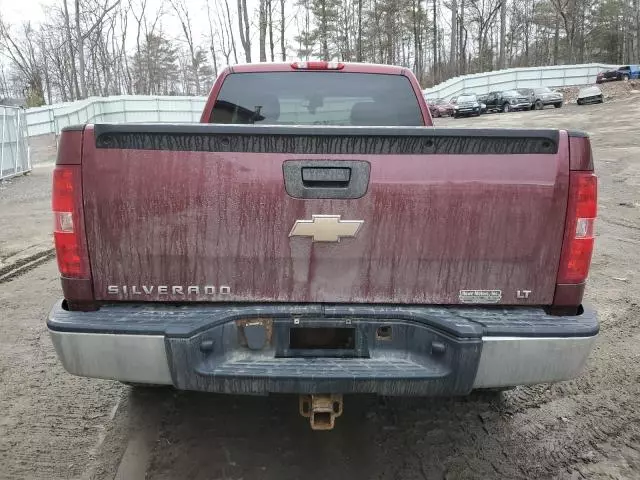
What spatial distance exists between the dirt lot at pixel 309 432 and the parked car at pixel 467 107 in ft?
Answer: 114

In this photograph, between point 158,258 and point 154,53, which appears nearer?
point 158,258

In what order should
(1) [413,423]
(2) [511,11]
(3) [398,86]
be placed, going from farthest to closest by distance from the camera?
(2) [511,11], (3) [398,86], (1) [413,423]

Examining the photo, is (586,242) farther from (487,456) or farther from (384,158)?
(487,456)

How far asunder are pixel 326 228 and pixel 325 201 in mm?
118

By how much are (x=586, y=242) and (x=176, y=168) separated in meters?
1.82

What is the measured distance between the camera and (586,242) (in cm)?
232

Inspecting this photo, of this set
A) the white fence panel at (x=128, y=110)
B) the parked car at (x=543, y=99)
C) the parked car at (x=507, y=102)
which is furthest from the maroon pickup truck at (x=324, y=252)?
the parked car at (x=543, y=99)

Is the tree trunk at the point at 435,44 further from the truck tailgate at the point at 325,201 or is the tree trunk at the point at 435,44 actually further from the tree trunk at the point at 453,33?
the truck tailgate at the point at 325,201

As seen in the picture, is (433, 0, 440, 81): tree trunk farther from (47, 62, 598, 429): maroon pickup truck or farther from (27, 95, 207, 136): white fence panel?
(47, 62, 598, 429): maroon pickup truck

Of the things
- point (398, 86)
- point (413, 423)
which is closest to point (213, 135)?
point (413, 423)

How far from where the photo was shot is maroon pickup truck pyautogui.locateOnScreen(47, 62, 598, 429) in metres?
2.25

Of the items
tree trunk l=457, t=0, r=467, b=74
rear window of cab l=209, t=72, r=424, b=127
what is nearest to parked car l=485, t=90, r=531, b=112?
tree trunk l=457, t=0, r=467, b=74

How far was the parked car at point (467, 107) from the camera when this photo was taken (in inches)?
1443

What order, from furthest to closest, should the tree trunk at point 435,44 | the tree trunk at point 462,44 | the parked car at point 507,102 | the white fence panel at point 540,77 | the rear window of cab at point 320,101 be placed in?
the tree trunk at point 435,44 → the tree trunk at point 462,44 → the white fence panel at point 540,77 → the parked car at point 507,102 → the rear window of cab at point 320,101
